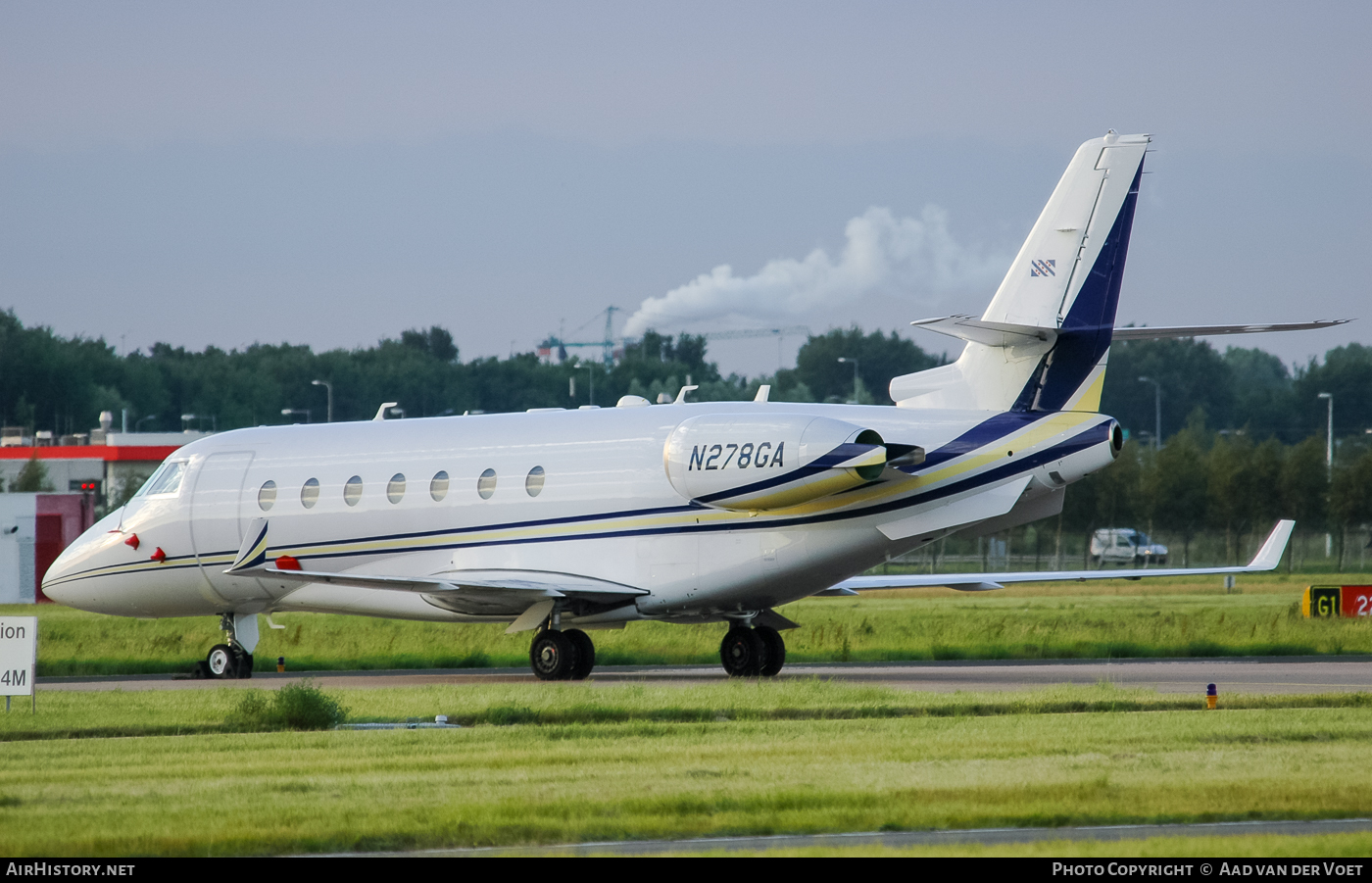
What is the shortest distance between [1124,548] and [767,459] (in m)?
67.3

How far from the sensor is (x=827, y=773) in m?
12.7

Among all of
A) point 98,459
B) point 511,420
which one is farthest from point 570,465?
point 98,459

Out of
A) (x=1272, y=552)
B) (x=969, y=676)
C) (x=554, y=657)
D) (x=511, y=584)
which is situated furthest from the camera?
(x=1272, y=552)

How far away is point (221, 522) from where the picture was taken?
25703 mm

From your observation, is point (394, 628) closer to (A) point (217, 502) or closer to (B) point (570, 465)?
(A) point (217, 502)

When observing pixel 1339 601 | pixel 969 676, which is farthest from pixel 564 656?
pixel 1339 601

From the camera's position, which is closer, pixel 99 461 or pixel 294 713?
pixel 294 713

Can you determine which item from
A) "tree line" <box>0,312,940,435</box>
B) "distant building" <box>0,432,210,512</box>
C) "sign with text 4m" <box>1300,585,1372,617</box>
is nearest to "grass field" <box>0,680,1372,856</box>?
"sign with text 4m" <box>1300,585,1372,617</box>

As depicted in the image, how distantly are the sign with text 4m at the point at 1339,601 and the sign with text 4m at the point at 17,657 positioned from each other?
26.7 metres

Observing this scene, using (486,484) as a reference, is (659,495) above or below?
below

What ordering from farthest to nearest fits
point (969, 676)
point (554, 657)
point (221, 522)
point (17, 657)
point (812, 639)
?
point (812, 639) → point (221, 522) → point (969, 676) → point (554, 657) → point (17, 657)

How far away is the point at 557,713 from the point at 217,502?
10.5m

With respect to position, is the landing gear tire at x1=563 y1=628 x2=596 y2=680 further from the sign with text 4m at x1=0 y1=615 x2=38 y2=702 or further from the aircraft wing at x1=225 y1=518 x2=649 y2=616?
the sign with text 4m at x1=0 y1=615 x2=38 y2=702

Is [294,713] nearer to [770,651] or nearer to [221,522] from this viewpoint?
[770,651]
